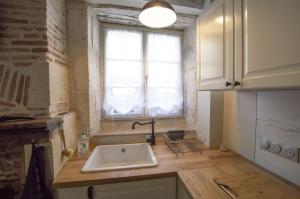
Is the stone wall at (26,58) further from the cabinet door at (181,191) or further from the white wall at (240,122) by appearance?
the white wall at (240,122)

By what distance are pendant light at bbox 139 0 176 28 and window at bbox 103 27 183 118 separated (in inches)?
28.9

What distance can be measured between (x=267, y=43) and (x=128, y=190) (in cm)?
115

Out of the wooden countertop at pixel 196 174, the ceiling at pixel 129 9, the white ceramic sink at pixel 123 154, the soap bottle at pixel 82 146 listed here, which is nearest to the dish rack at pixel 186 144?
the wooden countertop at pixel 196 174

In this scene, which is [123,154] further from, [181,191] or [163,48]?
[163,48]

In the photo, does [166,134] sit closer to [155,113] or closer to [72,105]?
[155,113]

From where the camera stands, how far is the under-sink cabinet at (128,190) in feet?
3.44

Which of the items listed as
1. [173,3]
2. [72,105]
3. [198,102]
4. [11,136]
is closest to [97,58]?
[72,105]

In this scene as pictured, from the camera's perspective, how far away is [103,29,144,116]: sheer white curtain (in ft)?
6.32

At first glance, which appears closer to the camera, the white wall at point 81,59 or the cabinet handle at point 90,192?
the cabinet handle at point 90,192

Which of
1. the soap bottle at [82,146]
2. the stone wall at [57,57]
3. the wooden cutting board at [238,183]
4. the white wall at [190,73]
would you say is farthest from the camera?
the white wall at [190,73]

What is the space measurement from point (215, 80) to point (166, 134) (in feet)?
2.78

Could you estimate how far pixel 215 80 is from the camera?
47.3 inches

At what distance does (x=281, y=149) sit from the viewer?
1.05 m

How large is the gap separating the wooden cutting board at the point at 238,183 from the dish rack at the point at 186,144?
1.13ft
